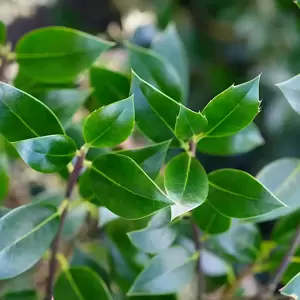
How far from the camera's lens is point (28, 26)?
56.8 inches

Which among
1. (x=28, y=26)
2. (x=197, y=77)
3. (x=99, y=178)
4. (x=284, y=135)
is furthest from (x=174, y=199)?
(x=28, y=26)

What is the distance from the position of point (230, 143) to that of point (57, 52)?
0.20 meters

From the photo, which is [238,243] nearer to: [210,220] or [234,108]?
[210,220]

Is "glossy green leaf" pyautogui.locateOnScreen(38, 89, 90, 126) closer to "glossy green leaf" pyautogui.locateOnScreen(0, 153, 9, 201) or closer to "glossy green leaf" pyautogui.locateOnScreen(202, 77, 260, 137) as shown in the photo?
"glossy green leaf" pyautogui.locateOnScreen(0, 153, 9, 201)

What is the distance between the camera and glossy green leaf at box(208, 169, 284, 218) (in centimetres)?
40

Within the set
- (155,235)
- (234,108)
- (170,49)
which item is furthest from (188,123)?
(170,49)

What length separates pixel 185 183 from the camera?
1.25ft

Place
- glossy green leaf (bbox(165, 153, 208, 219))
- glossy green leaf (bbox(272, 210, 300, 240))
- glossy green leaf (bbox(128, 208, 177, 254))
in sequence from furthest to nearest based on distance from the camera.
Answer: glossy green leaf (bbox(272, 210, 300, 240)), glossy green leaf (bbox(128, 208, 177, 254)), glossy green leaf (bbox(165, 153, 208, 219))

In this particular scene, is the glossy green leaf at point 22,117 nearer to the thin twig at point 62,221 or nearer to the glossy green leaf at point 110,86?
the thin twig at point 62,221

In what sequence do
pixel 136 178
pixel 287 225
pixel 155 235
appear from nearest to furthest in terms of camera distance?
pixel 136 178 → pixel 155 235 → pixel 287 225

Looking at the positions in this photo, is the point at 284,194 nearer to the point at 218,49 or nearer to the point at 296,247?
the point at 296,247

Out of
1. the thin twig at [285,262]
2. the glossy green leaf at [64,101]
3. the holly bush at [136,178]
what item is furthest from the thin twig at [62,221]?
the thin twig at [285,262]

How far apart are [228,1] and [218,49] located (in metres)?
0.13

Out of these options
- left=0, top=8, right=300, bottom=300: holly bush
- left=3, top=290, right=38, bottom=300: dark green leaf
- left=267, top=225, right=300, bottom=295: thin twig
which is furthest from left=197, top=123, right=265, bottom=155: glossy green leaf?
left=3, top=290, right=38, bottom=300: dark green leaf
